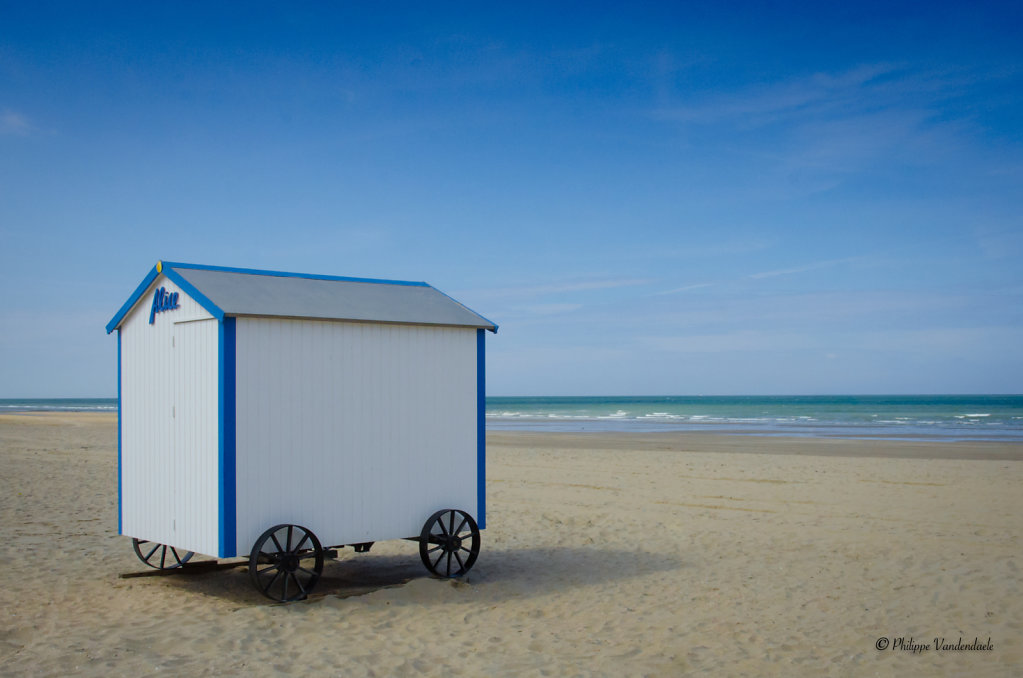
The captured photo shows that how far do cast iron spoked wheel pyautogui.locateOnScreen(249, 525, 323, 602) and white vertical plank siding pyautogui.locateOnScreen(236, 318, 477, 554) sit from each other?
125 mm

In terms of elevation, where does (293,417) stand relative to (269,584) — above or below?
above

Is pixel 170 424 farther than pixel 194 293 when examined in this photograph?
Yes

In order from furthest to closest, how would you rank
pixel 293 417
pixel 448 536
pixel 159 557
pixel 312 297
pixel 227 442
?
1. pixel 159 557
2. pixel 448 536
3. pixel 312 297
4. pixel 293 417
5. pixel 227 442

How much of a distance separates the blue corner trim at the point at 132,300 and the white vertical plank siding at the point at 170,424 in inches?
2.6

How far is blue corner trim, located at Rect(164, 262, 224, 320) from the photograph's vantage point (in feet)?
25.9

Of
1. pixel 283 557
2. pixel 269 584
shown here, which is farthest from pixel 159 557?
pixel 283 557

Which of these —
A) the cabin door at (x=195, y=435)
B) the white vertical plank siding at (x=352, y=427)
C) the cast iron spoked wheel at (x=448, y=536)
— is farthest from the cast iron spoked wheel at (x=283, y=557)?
the cast iron spoked wheel at (x=448, y=536)

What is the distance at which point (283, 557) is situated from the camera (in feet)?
26.7

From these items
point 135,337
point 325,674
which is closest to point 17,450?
point 135,337

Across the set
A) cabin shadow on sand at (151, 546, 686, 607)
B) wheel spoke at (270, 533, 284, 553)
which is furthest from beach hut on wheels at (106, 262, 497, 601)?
cabin shadow on sand at (151, 546, 686, 607)

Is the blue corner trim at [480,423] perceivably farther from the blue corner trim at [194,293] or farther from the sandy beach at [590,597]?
the blue corner trim at [194,293]

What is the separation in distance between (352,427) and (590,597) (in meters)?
3.08

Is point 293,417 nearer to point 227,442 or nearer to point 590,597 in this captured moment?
point 227,442

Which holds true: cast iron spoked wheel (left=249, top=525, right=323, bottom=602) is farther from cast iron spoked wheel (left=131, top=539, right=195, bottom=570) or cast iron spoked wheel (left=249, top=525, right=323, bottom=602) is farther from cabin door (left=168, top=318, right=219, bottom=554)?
cast iron spoked wheel (left=131, top=539, right=195, bottom=570)
